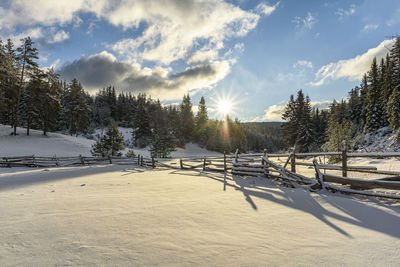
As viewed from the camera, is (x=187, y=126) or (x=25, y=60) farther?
(x=187, y=126)

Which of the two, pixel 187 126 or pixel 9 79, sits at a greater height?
pixel 9 79

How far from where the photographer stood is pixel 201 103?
246 ft

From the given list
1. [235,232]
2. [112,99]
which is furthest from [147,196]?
[112,99]

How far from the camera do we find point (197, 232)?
12.2ft

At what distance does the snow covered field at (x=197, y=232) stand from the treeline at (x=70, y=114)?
3193cm

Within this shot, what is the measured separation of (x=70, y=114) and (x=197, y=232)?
49315 mm

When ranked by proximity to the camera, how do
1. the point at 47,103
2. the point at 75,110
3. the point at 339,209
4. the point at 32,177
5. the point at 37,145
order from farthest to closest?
1. the point at 75,110
2. the point at 47,103
3. the point at 37,145
4. the point at 32,177
5. the point at 339,209

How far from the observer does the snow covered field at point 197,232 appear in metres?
2.81

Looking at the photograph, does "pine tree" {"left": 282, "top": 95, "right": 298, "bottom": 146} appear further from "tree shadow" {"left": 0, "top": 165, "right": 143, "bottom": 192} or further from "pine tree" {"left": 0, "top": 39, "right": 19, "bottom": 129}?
"pine tree" {"left": 0, "top": 39, "right": 19, "bottom": 129}

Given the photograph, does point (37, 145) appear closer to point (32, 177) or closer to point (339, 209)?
point (32, 177)

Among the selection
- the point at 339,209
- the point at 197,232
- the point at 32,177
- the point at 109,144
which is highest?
the point at 109,144

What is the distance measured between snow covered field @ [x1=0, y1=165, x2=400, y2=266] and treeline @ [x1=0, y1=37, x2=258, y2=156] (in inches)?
1257

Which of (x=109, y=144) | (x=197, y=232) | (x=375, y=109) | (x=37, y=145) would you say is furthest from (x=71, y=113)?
(x=375, y=109)

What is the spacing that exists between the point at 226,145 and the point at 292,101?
22.6 m
